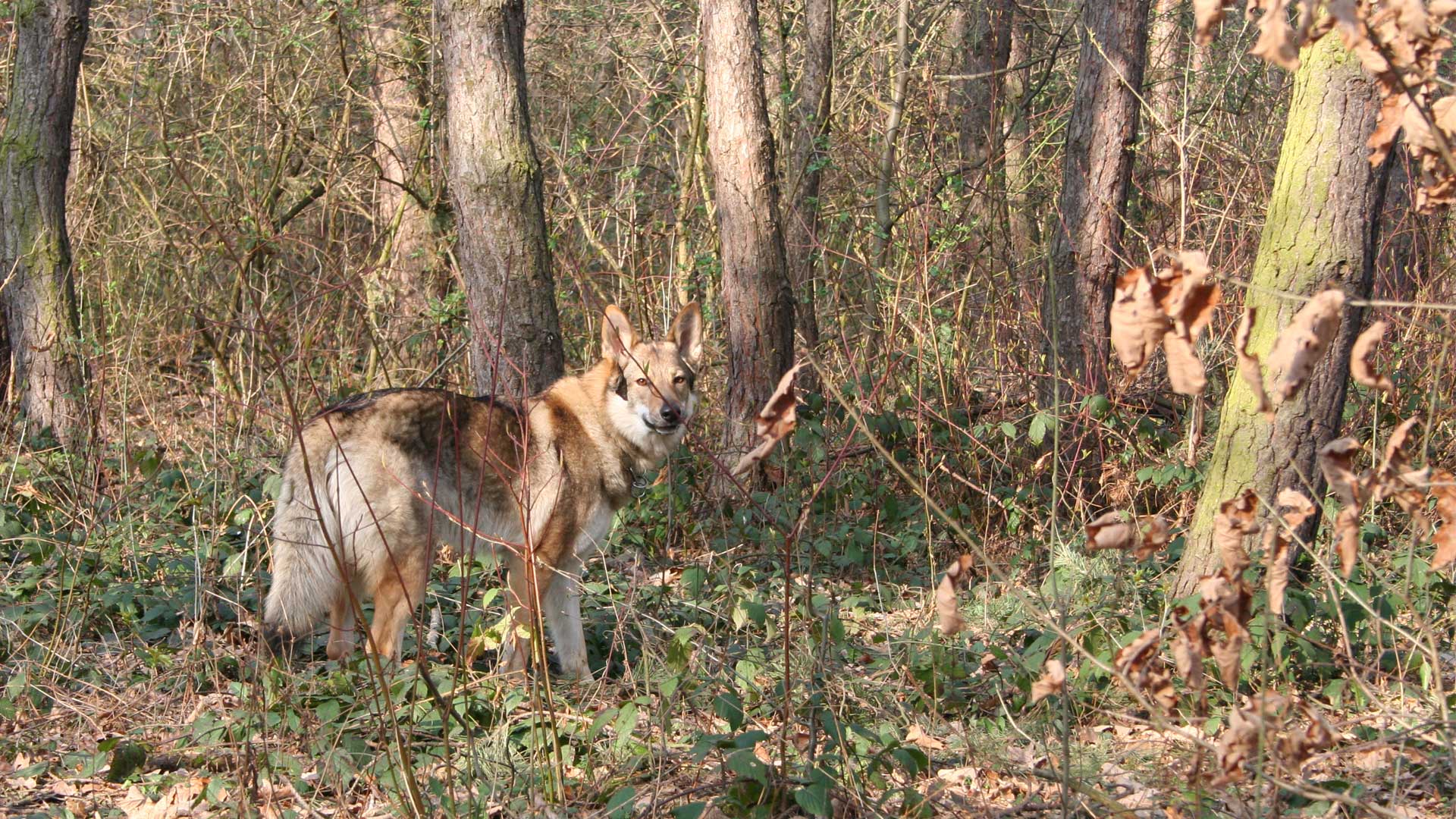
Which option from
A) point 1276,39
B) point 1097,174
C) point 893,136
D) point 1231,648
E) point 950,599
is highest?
point 893,136

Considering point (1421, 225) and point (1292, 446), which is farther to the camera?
point (1421, 225)

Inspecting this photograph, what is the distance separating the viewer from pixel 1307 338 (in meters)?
2.07

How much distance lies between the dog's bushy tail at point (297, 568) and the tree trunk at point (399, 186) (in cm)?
513

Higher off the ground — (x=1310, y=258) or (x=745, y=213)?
(x=745, y=213)

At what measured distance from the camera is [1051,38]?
13.5 meters

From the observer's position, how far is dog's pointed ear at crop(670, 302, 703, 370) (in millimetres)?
6551

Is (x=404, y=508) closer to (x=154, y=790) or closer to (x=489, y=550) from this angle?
(x=489, y=550)

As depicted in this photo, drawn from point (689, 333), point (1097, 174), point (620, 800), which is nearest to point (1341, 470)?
point (620, 800)

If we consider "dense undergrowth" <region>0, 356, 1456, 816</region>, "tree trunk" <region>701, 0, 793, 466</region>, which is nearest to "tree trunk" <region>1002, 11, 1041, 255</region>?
"tree trunk" <region>701, 0, 793, 466</region>

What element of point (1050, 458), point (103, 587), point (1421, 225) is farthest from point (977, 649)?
point (1421, 225)

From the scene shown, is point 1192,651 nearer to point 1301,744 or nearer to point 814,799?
point 1301,744

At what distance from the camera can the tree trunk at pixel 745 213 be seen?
25.7ft

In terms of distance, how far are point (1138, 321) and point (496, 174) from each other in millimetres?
5238

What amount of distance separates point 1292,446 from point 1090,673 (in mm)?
1320
